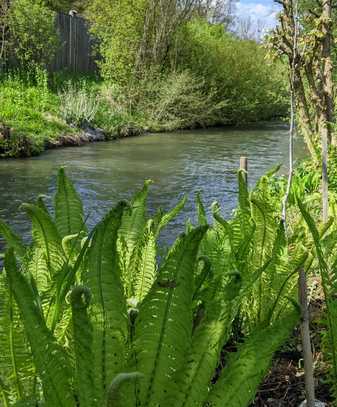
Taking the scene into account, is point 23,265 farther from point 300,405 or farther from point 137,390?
point 300,405

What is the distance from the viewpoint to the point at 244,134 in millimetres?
19109

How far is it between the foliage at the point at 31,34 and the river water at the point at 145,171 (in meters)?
4.44

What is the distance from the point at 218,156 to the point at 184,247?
12121 mm

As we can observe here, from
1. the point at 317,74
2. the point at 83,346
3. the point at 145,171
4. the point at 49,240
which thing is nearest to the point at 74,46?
the point at 145,171

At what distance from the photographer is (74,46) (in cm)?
2188

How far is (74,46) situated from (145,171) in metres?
12.7

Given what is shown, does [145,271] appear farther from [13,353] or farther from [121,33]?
[121,33]

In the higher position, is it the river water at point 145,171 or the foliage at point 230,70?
the foliage at point 230,70

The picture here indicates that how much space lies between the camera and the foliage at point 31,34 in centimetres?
1648

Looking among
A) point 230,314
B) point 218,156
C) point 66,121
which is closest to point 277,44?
point 230,314

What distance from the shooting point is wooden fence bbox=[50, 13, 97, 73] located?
20.8m

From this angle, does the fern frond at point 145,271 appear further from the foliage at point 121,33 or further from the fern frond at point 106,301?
the foliage at point 121,33

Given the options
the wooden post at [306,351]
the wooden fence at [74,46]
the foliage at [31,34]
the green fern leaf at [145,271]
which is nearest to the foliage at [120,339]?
the wooden post at [306,351]

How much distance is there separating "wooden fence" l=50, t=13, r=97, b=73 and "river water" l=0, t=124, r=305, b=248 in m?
6.37
